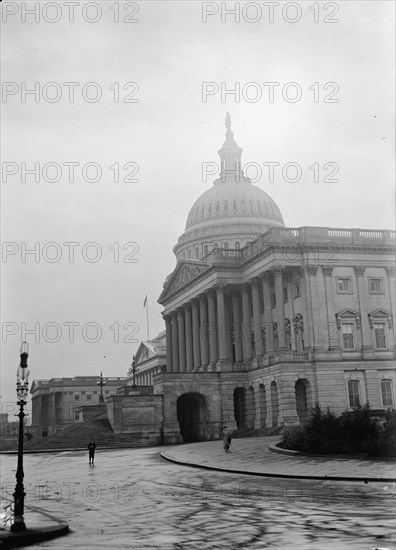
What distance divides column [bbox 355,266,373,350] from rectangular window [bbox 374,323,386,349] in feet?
2.89

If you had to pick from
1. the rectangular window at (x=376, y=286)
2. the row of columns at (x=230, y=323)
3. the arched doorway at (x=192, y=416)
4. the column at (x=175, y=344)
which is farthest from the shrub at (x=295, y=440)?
the column at (x=175, y=344)

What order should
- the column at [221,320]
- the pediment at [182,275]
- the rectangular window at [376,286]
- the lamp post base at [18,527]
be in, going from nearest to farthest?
the lamp post base at [18,527], the rectangular window at [376,286], the column at [221,320], the pediment at [182,275]

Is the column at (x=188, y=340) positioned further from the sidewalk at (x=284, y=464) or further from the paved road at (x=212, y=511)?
the paved road at (x=212, y=511)

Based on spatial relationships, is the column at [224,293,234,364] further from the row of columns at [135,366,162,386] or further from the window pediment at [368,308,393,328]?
the row of columns at [135,366,162,386]

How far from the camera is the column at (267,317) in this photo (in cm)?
7200

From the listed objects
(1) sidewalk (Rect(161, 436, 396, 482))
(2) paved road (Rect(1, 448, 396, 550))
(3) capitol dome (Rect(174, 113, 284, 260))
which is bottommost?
(2) paved road (Rect(1, 448, 396, 550))

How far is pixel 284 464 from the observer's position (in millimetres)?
32906

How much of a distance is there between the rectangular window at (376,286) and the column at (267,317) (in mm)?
10374

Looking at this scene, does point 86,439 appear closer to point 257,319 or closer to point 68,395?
point 257,319

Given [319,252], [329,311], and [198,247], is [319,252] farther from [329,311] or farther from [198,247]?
[198,247]

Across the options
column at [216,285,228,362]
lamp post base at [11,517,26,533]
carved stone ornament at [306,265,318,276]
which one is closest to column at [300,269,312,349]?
carved stone ornament at [306,265,318,276]

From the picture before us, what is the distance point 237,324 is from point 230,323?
1.78 metres

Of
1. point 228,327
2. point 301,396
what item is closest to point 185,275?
point 228,327

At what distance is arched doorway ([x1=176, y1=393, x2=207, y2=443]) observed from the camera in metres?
74.4
